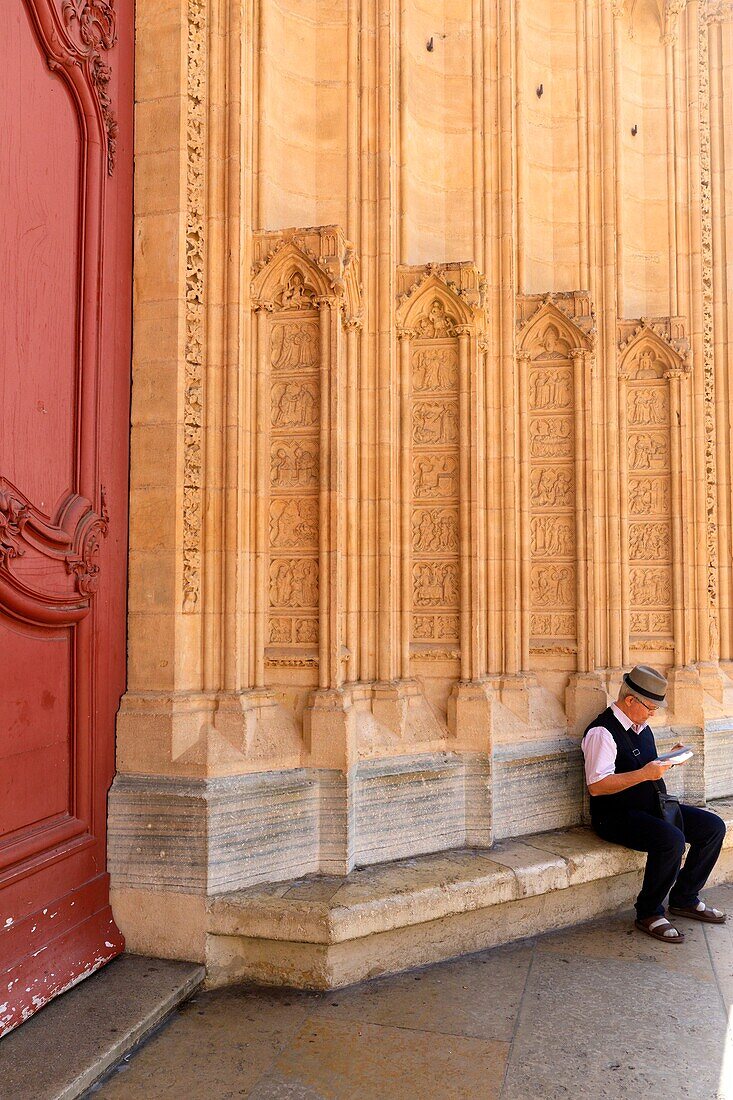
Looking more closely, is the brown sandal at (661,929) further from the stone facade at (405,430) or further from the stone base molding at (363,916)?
the stone facade at (405,430)

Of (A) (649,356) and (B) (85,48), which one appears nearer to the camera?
(B) (85,48)

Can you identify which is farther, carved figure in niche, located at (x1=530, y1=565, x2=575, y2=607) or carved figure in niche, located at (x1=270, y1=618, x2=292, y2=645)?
carved figure in niche, located at (x1=530, y1=565, x2=575, y2=607)

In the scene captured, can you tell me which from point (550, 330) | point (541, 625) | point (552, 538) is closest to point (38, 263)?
point (550, 330)

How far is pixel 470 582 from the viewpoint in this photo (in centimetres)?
432

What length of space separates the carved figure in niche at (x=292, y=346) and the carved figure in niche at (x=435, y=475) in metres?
0.83

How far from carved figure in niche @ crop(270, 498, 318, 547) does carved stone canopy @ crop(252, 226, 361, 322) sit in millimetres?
820

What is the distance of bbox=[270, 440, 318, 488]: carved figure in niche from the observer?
386 centimetres

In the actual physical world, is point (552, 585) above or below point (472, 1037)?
above

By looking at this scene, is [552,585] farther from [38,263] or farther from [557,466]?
[38,263]

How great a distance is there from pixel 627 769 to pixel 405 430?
1897mm

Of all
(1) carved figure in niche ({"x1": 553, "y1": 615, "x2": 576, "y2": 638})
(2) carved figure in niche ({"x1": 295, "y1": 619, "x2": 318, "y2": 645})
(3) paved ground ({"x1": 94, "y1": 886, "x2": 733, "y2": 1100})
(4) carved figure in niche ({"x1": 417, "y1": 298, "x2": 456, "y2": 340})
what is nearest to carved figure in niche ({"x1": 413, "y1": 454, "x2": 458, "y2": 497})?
(4) carved figure in niche ({"x1": 417, "y1": 298, "x2": 456, "y2": 340})

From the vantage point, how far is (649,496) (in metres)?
5.37

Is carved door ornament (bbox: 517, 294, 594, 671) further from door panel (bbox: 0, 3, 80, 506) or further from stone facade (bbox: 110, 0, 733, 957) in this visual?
door panel (bbox: 0, 3, 80, 506)

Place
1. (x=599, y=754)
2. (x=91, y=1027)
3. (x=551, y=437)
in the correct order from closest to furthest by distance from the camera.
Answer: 1. (x=91, y=1027)
2. (x=599, y=754)
3. (x=551, y=437)
